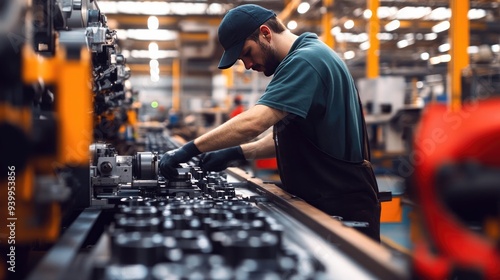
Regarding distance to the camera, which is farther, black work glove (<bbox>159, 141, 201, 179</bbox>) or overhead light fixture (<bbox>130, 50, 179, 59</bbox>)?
overhead light fixture (<bbox>130, 50, 179, 59</bbox>)

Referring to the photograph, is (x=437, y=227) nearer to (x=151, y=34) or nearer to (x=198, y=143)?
(x=198, y=143)

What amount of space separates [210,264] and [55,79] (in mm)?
481

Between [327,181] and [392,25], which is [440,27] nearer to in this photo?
[392,25]

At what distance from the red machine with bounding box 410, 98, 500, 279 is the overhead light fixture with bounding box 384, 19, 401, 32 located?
13820mm

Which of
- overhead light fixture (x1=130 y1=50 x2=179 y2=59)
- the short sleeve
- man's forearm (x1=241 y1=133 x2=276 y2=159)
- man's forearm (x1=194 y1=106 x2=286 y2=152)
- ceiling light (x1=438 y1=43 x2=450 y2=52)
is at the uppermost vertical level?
overhead light fixture (x1=130 y1=50 x2=179 y2=59)

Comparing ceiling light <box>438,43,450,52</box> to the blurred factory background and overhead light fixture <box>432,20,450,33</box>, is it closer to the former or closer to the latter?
overhead light fixture <box>432,20,450,33</box>

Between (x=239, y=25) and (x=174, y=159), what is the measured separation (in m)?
0.69

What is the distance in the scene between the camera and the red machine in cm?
97

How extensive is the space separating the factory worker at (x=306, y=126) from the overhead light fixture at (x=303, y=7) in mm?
8351

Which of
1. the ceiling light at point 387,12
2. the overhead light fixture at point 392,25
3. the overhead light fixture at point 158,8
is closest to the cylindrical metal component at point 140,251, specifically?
the ceiling light at point 387,12

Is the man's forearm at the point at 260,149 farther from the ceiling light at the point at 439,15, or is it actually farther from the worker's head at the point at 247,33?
the ceiling light at the point at 439,15

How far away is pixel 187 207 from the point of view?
157 centimetres

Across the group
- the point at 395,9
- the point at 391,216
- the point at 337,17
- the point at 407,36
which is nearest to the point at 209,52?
the point at 337,17

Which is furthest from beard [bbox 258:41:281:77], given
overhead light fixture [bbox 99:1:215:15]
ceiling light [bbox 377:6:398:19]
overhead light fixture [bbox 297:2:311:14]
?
overhead light fixture [bbox 99:1:215:15]
